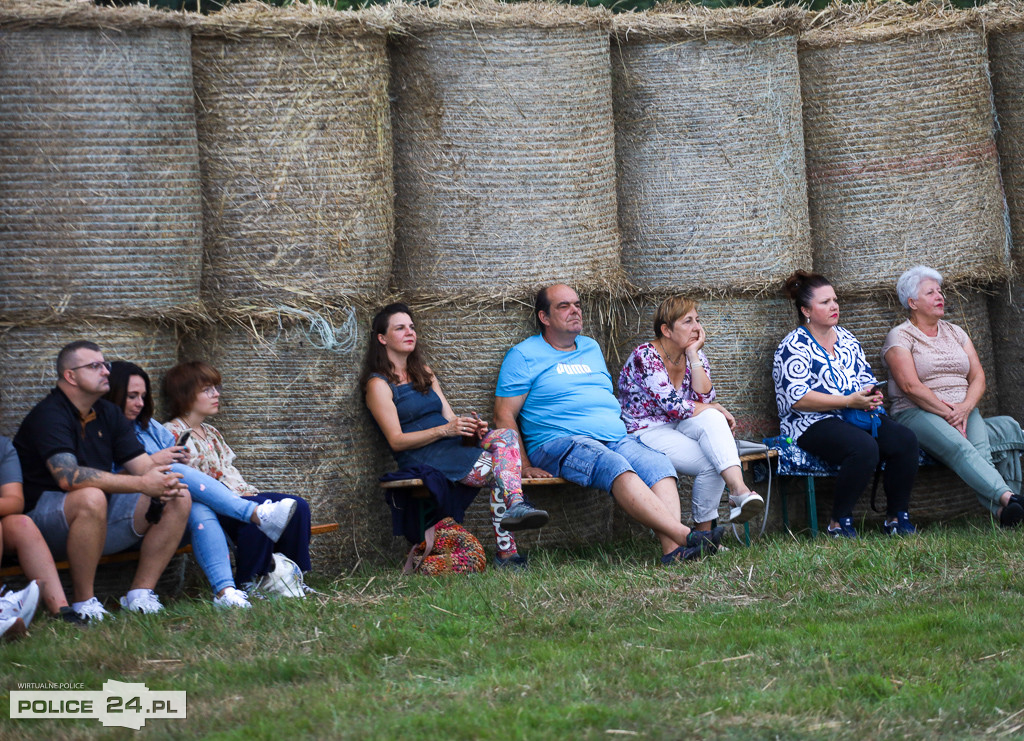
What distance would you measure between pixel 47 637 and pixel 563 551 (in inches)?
115

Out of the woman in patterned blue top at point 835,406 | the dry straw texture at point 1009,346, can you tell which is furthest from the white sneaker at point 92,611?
the dry straw texture at point 1009,346

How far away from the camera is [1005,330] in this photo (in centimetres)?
813

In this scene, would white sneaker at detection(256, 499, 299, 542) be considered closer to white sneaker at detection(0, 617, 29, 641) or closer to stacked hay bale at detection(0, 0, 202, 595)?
stacked hay bale at detection(0, 0, 202, 595)

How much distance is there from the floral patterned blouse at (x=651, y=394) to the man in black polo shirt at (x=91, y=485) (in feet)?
8.68

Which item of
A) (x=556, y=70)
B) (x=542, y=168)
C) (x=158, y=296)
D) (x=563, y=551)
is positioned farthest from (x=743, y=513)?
(x=158, y=296)

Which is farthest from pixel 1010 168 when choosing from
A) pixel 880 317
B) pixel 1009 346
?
pixel 880 317

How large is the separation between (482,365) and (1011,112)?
12.4 ft

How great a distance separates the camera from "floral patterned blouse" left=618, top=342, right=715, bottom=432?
277 inches

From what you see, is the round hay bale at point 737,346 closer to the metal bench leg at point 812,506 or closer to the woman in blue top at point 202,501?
the metal bench leg at point 812,506

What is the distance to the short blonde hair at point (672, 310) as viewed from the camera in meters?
7.07

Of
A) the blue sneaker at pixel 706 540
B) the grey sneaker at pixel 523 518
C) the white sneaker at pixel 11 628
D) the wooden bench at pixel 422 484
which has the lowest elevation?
the blue sneaker at pixel 706 540

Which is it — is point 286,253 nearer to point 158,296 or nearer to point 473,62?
point 158,296

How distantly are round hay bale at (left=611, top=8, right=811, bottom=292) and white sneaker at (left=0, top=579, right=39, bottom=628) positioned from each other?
12.7 ft

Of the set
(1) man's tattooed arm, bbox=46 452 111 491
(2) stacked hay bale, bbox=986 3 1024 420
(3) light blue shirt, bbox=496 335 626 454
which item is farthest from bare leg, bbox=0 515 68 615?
(2) stacked hay bale, bbox=986 3 1024 420
